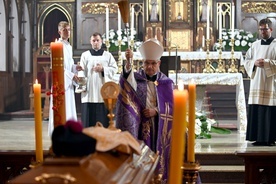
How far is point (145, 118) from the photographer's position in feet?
16.8

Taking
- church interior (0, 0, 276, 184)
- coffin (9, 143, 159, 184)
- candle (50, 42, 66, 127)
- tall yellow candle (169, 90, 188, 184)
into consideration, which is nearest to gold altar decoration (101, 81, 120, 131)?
candle (50, 42, 66, 127)

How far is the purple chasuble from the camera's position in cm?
492

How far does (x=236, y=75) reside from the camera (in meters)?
9.73

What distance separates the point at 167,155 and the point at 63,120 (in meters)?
2.83

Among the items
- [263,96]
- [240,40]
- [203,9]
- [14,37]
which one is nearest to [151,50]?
[263,96]

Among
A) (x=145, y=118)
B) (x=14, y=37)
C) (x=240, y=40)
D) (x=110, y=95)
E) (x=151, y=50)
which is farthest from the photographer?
(x=14, y=37)

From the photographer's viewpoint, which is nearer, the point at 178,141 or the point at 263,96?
the point at 178,141

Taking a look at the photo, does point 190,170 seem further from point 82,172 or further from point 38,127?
point 82,172

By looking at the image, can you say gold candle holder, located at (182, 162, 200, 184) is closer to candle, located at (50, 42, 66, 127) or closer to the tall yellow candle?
candle, located at (50, 42, 66, 127)

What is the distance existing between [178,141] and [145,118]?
3.71 m

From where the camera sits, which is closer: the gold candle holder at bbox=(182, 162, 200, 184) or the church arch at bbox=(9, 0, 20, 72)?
the gold candle holder at bbox=(182, 162, 200, 184)

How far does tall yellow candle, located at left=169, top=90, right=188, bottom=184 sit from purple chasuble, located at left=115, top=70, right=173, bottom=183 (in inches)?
131

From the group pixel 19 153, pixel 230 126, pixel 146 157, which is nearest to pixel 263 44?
pixel 230 126

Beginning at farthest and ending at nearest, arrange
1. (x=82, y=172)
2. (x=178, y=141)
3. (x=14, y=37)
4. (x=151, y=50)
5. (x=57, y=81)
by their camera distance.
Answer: (x=14, y=37)
(x=151, y=50)
(x=57, y=81)
(x=178, y=141)
(x=82, y=172)
